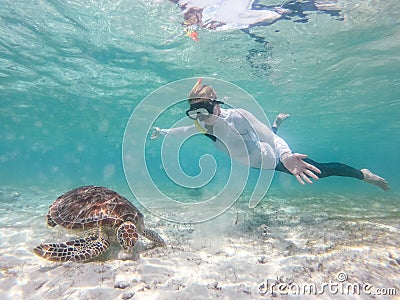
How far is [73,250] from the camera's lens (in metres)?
3.90

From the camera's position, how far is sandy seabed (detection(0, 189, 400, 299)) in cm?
339

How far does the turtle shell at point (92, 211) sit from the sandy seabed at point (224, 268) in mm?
655

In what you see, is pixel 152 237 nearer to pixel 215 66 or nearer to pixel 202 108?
pixel 202 108

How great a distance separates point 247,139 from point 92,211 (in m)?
4.28

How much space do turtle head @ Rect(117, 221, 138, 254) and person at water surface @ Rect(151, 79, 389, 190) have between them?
2944 millimetres

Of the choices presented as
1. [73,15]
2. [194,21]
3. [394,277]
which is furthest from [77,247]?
[73,15]

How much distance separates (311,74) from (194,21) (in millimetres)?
12541

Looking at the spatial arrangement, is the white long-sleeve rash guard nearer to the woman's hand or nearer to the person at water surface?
the person at water surface

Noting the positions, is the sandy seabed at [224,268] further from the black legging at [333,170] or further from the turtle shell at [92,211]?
the black legging at [333,170]

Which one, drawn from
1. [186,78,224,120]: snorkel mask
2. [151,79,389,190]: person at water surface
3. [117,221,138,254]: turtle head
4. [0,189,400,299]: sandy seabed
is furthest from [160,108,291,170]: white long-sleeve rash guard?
[117,221,138,254]: turtle head

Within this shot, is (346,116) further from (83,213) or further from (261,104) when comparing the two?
(83,213)

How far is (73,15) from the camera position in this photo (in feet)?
43.1

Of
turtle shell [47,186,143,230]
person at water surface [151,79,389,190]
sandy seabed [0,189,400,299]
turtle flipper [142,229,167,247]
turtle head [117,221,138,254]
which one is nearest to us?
sandy seabed [0,189,400,299]

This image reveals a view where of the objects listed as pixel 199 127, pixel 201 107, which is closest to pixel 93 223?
pixel 199 127
